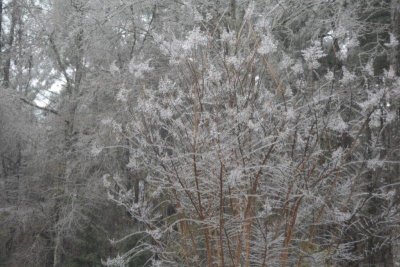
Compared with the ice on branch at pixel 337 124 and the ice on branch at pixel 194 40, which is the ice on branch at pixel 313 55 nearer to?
the ice on branch at pixel 337 124

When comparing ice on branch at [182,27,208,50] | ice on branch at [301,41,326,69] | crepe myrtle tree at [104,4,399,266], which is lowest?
crepe myrtle tree at [104,4,399,266]

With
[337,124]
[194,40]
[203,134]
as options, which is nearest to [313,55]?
[337,124]

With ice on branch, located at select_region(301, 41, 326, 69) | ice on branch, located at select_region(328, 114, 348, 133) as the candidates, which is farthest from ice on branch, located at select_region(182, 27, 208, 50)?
ice on branch, located at select_region(328, 114, 348, 133)

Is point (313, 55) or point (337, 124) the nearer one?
point (313, 55)

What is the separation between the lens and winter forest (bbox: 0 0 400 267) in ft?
10.5

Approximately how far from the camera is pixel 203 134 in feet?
10.7

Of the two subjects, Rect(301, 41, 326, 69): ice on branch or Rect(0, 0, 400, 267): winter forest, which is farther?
Rect(0, 0, 400, 267): winter forest

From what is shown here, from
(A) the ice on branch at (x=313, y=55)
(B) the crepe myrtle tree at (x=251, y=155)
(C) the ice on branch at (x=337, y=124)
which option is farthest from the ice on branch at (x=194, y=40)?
(C) the ice on branch at (x=337, y=124)

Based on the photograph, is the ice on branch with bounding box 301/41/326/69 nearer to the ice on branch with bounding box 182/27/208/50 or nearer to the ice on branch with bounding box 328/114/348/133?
the ice on branch with bounding box 328/114/348/133

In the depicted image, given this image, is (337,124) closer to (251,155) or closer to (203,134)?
(251,155)

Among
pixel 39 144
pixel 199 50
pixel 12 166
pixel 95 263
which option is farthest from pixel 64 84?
pixel 199 50

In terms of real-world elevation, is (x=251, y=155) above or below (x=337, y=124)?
below

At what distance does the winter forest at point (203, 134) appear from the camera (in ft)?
10.5

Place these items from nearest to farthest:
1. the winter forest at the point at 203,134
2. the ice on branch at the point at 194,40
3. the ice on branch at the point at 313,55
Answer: the ice on branch at the point at 313,55 < the ice on branch at the point at 194,40 < the winter forest at the point at 203,134
